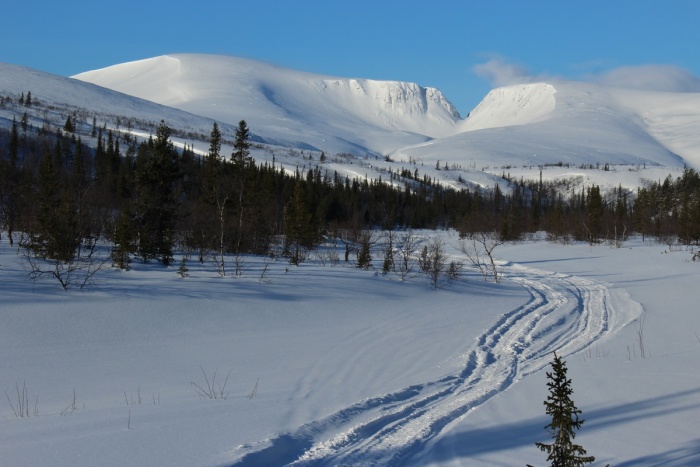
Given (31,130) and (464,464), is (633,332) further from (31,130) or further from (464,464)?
(31,130)

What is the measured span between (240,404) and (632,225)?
271ft

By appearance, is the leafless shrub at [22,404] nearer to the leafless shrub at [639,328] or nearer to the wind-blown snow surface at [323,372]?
the wind-blown snow surface at [323,372]

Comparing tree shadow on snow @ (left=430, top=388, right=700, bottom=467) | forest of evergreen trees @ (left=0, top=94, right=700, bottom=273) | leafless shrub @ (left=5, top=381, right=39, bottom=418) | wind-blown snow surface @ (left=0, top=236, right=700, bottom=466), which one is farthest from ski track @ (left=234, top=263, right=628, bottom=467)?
forest of evergreen trees @ (left=0, top=94, right=700, bottom=273)

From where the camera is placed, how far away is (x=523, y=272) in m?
32.9

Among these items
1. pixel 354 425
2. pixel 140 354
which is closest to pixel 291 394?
pixel 354 425

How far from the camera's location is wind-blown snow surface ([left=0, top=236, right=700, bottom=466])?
18.0ft

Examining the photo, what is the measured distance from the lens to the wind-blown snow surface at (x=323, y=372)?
5.49 metres

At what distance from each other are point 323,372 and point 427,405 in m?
2.46

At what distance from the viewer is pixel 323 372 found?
30.5 feet

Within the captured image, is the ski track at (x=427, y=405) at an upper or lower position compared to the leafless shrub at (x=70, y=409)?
upper

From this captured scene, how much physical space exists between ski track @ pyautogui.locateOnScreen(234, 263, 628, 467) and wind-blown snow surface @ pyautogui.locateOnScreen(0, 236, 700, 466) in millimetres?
31

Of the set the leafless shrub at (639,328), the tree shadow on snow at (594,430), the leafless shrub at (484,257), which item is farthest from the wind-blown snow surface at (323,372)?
the leafless shrub at (484,257)

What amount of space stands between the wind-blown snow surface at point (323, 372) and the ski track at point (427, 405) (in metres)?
0.03

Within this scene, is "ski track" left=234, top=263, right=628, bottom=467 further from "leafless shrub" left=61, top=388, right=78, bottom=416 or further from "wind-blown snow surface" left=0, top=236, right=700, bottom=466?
"leafless shrub" left=61, top=388, right=78, bottom=416
